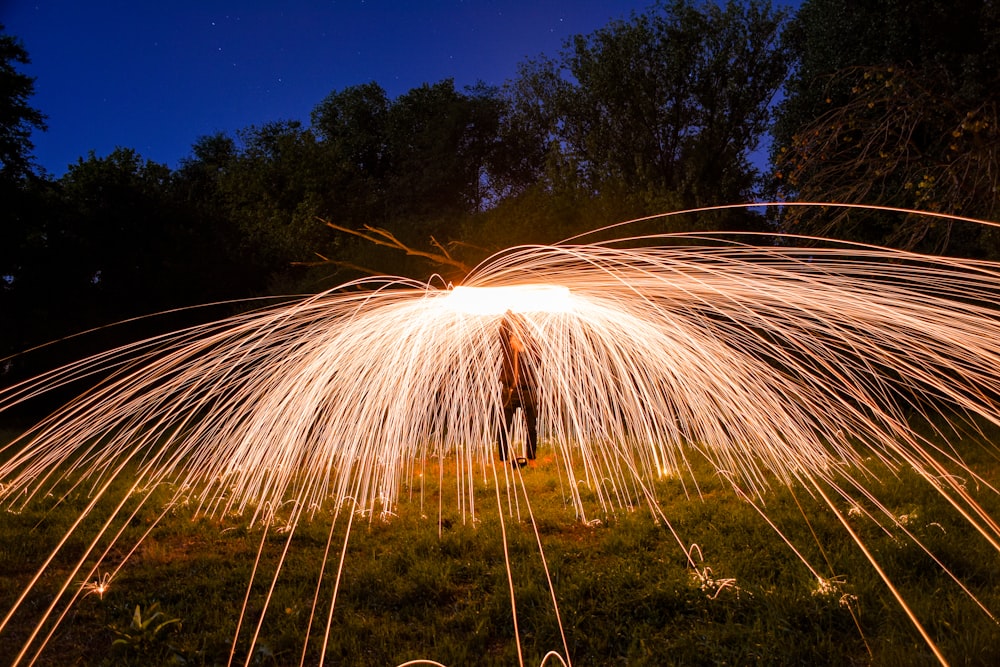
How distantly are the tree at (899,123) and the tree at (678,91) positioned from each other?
9.88ft

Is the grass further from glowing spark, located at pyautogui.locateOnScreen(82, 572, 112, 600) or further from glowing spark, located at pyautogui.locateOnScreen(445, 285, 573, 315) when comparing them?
glowing spark, located at pyautogui.locateOnScreen(445, 285, 573, 315)

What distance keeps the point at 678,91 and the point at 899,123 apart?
1074 centimetres

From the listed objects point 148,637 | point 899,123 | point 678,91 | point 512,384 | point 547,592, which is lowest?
point 547,592

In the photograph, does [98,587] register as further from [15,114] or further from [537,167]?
[537,167]

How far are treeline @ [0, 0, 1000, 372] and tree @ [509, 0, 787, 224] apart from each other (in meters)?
0.05

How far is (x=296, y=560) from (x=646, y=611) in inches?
77.5

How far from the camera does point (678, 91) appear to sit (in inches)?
695

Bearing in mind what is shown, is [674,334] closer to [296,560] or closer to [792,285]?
[792,285]

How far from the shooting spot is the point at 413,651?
8.87ft

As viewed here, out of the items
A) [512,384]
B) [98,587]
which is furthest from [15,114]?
[512,384]

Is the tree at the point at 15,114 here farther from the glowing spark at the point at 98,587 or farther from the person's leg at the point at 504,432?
the person's leg at the point at 504,432

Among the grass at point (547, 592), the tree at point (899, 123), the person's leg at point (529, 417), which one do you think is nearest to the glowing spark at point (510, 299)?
the person's leg at point (529, 417)

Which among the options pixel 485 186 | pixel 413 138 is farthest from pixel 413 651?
pixel 413 138

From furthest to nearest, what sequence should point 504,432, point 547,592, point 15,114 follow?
point 15,114, point 547,592, point 504,432
